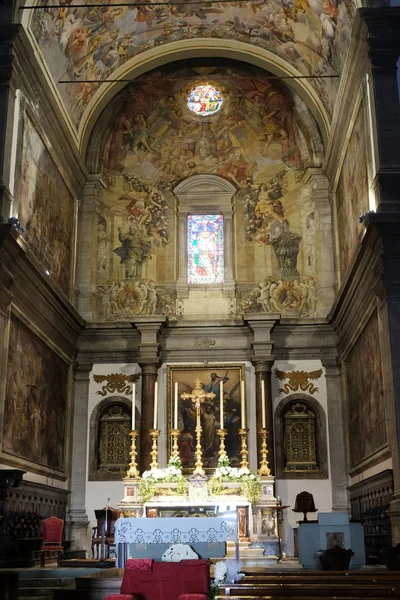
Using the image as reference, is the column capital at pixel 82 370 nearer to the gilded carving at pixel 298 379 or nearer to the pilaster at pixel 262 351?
the pilaster at pixel 262 351

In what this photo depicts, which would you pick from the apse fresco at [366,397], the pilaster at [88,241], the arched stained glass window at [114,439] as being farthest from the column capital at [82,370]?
the apse fresco at [366,397]

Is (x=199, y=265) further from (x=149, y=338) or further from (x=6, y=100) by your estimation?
(x=6, y=100)

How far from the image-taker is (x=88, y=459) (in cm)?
2083

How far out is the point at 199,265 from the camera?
22.7 metres

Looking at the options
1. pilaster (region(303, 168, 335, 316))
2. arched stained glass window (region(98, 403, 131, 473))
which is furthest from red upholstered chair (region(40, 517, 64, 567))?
pilaster (region(303, 168, 335, 316))

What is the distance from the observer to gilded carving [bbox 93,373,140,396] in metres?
21.4

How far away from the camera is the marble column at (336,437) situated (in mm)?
20219

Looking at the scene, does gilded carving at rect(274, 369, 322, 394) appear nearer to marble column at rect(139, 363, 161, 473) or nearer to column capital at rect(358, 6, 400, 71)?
marble column at rect(139, 363, 161, 473)

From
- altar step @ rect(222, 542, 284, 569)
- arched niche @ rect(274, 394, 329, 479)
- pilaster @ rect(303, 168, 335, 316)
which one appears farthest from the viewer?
pilaster @ rect(303, 168, 335, 316)

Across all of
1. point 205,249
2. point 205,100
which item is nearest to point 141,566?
point 205,249

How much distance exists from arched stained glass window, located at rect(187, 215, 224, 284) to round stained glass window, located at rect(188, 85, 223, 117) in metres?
3.20

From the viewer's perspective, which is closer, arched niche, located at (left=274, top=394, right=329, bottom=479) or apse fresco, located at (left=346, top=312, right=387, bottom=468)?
apse fresco, located at (left=346, top=312, right=387, bottom=468)

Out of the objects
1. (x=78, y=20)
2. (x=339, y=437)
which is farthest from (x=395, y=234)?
(x=78, y=20)

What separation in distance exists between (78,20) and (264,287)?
838 cm
